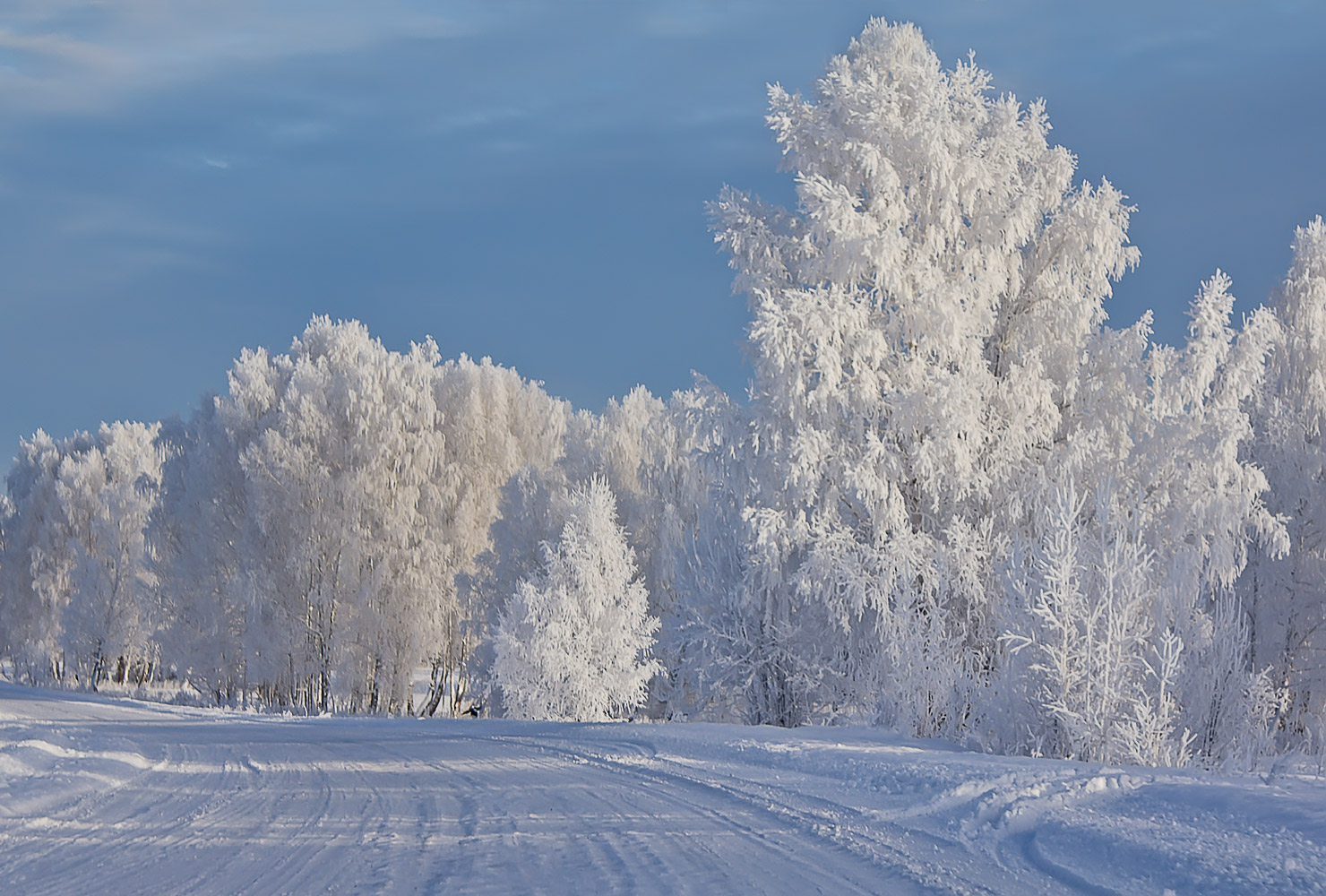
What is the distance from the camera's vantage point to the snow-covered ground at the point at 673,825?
17.1 ft

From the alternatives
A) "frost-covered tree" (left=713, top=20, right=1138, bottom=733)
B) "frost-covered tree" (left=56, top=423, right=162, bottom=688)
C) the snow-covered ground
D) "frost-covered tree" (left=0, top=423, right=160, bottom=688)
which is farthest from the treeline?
"frost-covered tree" (left=0, top=423, right=160, bottom=688)

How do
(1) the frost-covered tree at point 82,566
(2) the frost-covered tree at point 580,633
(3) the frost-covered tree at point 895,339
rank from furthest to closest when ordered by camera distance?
(1) the frost-covered tree at point 82,566 < (2) the frost-covered tree at point 580,633 < (3) the frost-covered tree at point 895,339

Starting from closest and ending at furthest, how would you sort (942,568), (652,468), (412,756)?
(412,756)
(942,568)
(652,468)

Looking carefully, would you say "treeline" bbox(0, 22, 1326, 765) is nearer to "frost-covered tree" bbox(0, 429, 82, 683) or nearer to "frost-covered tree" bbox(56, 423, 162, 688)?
"frost-covered tree" bbox(56, 423, 162, 688)

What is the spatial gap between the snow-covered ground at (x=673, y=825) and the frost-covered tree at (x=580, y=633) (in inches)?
506

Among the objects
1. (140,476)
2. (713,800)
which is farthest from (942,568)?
(140,476)

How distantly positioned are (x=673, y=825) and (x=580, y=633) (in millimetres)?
18535

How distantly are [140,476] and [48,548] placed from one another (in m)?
17.0

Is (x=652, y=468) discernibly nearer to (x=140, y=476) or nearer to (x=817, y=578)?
(x=817, y=578)

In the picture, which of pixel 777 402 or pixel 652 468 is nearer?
pixel 777 402

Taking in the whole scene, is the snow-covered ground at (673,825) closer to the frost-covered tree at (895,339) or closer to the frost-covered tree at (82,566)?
the frost-covered tree at (895,339)

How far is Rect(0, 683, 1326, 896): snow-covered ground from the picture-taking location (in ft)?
17.1

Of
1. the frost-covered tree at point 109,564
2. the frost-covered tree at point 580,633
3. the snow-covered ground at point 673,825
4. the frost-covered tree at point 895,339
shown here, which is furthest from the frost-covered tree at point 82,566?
the snow-covered ground at point 673,825

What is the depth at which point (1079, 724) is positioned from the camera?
33.3ft
